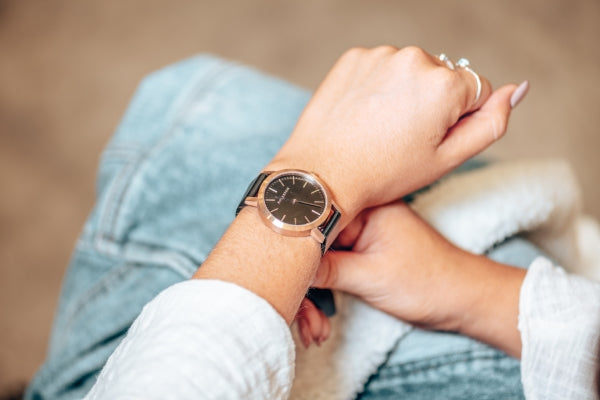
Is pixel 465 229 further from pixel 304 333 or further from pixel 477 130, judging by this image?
pixel 304 333

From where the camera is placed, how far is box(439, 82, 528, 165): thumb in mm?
633

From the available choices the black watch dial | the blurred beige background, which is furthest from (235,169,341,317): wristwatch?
the blurred beige background

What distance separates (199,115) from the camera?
0.83 metres

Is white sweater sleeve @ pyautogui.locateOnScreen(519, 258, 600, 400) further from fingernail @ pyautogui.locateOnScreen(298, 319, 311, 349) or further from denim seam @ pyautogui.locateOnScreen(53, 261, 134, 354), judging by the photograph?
denim seam @ pyautogui.locateOnScreen(53, 261, 134, 354)

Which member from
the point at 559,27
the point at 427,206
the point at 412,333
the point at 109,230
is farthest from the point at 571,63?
the point at 109,230

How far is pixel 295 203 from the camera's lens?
0.55 meters

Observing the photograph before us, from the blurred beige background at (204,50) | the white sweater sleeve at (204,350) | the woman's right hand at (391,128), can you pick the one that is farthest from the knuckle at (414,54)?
the blurred beige background at (204,50)

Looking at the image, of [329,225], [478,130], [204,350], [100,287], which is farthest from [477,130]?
[100,287]

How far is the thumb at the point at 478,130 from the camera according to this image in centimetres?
63

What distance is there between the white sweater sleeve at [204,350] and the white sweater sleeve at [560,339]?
1.04ft

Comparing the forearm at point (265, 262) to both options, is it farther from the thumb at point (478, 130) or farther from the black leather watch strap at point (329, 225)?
the thumb at point (478, 130)

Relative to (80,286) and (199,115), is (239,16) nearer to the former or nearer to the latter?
(199,115)

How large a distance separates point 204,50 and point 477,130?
4.05ft

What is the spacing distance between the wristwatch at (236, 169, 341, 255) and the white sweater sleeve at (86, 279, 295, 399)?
0.10 m
